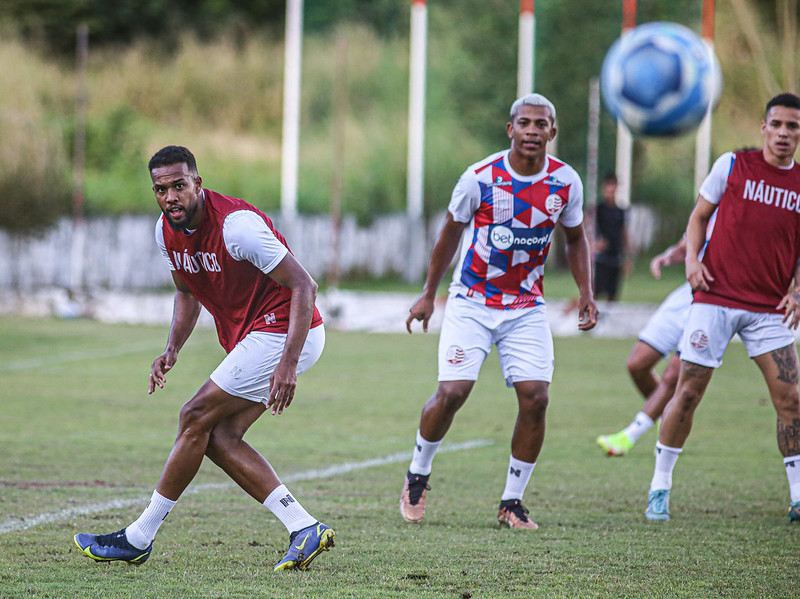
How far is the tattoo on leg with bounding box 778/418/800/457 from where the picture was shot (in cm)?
679

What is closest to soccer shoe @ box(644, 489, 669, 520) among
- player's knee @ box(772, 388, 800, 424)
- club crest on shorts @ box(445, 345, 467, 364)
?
player's knee @ box(772, 388, 800, 424)

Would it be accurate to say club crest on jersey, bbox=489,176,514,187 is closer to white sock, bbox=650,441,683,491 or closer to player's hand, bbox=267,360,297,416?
white sock, bbox=650,441,683,491

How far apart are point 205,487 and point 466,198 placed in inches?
99.1

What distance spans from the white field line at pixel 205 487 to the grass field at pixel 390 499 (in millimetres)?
20

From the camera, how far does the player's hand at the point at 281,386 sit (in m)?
5.02

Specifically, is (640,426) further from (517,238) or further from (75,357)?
(75,357)

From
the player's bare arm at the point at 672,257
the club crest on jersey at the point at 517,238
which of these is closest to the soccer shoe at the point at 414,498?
the club crest on jersey at the point at 517,238

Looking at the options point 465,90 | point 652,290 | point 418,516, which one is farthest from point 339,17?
point 418,516

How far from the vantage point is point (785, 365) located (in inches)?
263

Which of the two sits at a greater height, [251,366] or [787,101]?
[787,101]

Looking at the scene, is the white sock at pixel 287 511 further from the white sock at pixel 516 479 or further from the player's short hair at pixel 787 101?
the player's short hair at pixel 787 101

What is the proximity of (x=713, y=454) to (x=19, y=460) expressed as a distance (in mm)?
5043

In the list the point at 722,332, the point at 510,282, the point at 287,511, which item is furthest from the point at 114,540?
the point at 722,332

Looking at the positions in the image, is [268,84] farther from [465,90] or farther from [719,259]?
[719,259]
